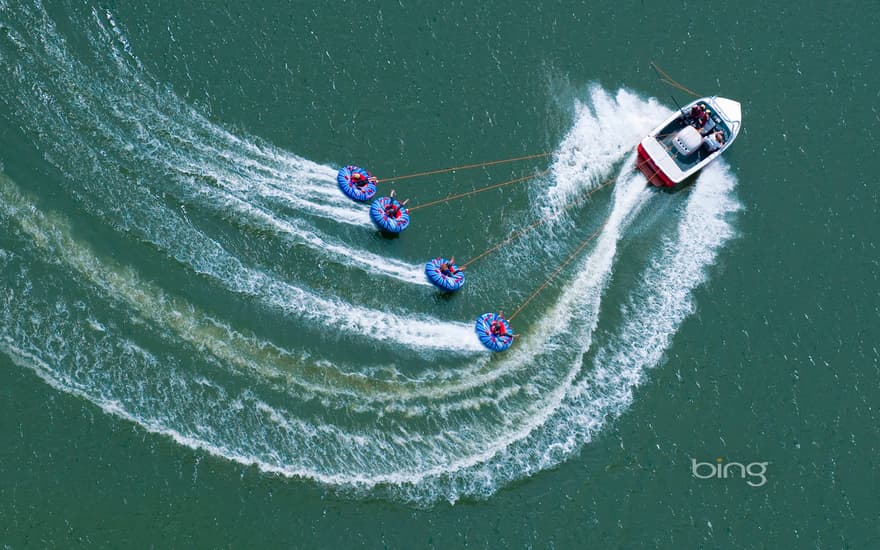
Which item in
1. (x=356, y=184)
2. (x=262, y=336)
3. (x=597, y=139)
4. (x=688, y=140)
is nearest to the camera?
(x=262, y=336)

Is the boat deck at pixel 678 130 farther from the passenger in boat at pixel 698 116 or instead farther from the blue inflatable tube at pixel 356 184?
the blue inflatable tube at pixel 356 184

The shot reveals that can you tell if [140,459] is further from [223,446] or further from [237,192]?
[237,192]

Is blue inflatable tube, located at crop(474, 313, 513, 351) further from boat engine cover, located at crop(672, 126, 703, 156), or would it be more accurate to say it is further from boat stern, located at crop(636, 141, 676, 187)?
boat engine cover, located at crop(672, 126, 703, 156)

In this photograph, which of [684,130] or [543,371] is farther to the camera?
[684,130]

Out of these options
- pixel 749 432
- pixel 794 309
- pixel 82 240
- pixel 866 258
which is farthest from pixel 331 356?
pixel 866 258

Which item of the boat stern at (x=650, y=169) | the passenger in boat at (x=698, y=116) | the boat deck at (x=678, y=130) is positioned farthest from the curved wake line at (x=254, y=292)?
the passenger in boat at (x=698, y=116)

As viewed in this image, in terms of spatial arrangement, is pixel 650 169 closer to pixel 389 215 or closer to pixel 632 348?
pixel 632 348

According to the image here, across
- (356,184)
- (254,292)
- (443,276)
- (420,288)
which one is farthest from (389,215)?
(254,292)
